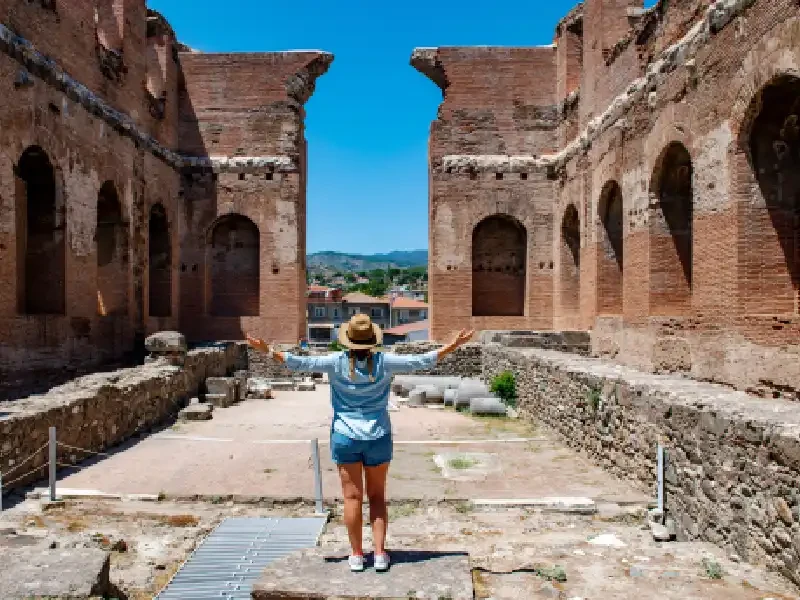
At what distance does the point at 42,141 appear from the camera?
11.7m

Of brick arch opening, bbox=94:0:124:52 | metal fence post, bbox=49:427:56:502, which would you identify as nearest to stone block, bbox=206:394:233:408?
metal fence post, bbox=49:427:56:502

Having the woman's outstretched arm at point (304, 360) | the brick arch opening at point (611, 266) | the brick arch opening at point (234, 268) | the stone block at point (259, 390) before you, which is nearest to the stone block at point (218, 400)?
the stone block at point (259, 390)

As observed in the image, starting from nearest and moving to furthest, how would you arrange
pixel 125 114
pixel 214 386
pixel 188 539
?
1. pixel 188 539
2. pixel 214 386
3. pixel 125 114

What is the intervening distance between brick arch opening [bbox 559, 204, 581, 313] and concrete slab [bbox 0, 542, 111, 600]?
15192mm

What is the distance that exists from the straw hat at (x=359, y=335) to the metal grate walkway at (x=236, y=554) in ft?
5.29

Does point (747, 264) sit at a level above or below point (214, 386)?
above

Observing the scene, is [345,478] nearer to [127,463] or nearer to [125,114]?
[127,463]

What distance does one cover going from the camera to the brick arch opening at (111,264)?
604 inches

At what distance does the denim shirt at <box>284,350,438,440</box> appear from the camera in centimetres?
415

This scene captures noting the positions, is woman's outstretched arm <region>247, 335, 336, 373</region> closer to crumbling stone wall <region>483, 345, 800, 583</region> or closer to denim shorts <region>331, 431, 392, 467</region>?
denim shorts <region>331, 431, 392, 467</region>

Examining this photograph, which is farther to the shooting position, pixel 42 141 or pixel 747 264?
pixel 42 141

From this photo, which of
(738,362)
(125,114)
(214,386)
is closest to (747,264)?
(738,362)

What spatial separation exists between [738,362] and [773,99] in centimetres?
330

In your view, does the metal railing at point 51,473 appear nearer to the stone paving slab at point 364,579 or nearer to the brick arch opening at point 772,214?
the stone paving slab at point 364,579
